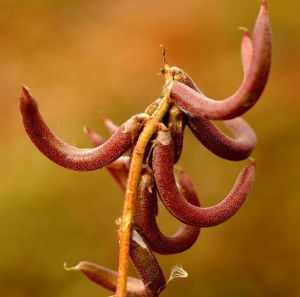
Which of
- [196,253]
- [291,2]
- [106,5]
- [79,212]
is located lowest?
[196,253]

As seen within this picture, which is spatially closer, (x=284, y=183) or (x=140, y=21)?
(x=284, y=183)

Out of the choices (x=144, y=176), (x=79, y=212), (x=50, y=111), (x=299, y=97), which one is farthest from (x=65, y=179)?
(x=144, y=176)

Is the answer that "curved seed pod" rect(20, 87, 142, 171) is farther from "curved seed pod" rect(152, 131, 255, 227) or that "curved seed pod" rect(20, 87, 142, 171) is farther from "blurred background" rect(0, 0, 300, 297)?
"blurred background" rect(0, 0, 300, 297)

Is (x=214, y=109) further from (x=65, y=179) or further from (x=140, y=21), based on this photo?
(x=140, y=21)

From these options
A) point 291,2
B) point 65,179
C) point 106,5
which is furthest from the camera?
point 106,5

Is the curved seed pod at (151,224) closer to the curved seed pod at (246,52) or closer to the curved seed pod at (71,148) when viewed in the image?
the curved seed pod at (71,148)

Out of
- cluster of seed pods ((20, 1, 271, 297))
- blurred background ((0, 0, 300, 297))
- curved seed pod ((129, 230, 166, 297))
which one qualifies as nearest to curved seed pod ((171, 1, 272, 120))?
cluster of seed pods ((20, 1, 271, 297))
